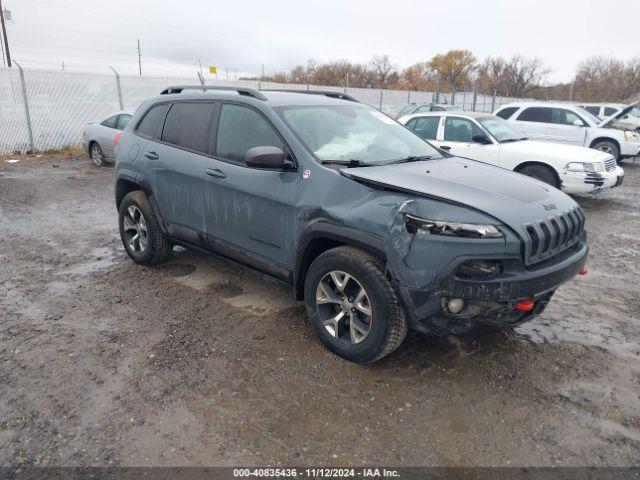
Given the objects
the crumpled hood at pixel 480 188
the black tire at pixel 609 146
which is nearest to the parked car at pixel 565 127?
the black tire at pixel 609 146

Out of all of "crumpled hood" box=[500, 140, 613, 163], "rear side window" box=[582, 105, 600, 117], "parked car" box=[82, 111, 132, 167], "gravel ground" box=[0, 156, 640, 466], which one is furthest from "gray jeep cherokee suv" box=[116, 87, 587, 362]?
"rear side window" box=[582, 105, 600, 117]

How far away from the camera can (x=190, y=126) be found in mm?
4359

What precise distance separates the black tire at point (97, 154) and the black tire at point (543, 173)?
407 inches

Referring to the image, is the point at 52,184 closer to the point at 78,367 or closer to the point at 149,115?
the point at 149,115

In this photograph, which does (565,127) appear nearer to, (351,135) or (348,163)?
(351,135)

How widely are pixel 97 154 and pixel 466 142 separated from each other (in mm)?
9543

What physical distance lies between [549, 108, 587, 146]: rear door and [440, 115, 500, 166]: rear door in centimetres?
464

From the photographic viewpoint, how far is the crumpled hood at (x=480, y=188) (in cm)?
286

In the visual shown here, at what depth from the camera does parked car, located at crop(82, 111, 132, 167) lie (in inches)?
479

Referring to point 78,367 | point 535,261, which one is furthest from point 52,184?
point 535,261

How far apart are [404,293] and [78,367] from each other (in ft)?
7.37

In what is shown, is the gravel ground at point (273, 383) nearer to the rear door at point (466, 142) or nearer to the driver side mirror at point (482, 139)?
the rear door at point (466, 142)

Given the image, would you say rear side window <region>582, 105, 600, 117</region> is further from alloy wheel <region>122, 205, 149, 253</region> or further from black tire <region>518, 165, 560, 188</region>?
alloy wheel <region>122, 205, 149, 253</region>

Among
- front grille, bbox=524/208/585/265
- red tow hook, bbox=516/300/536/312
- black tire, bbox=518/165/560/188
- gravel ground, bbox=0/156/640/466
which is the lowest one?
gravel ground, bbox=0/156/640/466
